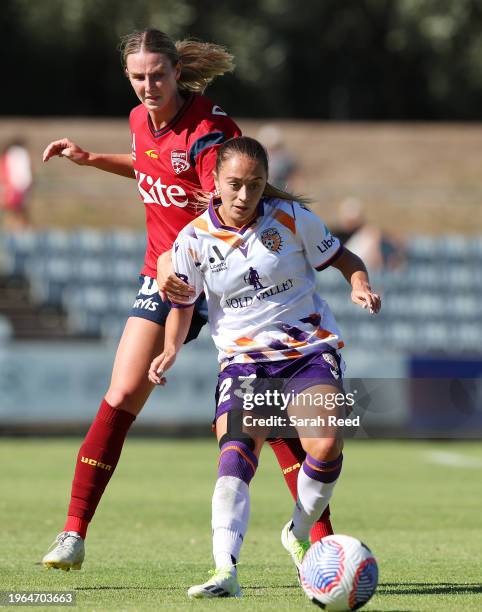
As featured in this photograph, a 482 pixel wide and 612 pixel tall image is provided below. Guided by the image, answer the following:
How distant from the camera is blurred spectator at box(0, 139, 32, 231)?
20.6 metres

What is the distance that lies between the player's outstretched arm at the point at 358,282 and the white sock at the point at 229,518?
0.90 metres

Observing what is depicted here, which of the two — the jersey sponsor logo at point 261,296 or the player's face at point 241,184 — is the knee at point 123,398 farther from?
the player's face at point 241,184

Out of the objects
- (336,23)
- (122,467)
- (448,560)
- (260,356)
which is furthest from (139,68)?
(336,23)

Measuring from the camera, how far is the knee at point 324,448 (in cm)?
547

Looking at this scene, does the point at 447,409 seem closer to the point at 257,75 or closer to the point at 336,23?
the point at 257,75

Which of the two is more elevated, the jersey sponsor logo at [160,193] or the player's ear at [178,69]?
the player's ear at [178,69]

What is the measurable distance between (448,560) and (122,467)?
7.02 metres

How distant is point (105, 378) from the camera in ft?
55.3

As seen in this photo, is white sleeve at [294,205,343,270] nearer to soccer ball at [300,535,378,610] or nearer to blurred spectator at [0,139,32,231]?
soccer ball at [300,535,378,610]

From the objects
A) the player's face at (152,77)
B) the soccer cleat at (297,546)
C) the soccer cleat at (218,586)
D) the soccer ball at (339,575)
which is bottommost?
the soccer cleat at (297,546)

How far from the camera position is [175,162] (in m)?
6.29

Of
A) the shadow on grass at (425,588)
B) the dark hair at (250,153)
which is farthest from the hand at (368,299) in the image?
the shadow on grass at (425,588)

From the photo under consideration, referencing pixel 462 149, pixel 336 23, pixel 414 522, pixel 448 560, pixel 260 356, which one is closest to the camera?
pixel 260 356

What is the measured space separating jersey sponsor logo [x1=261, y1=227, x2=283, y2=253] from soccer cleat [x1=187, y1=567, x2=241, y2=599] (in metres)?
1.36
